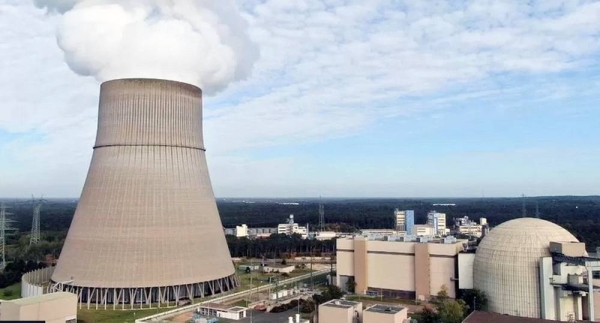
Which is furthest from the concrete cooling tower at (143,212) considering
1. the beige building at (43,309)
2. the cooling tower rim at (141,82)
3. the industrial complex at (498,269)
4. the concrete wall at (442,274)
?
the concrete wall at (442,274)

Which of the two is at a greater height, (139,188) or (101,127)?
(101,127)

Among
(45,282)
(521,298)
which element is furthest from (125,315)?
(521,298)

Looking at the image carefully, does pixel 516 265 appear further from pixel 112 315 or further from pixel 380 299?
pixel 112 315

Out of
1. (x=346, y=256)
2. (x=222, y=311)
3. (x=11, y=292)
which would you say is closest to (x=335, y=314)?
(x=222, y=311)

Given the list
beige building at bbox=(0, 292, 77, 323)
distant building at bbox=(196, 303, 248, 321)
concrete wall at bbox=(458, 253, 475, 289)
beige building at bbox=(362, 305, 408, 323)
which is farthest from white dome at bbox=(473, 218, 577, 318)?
beige building at bbox=(0, 292, 77, 323)

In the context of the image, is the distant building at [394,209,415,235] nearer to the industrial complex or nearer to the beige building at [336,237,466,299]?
the beige building at [336,237,466,299]

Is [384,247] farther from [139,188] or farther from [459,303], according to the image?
[139,188]
